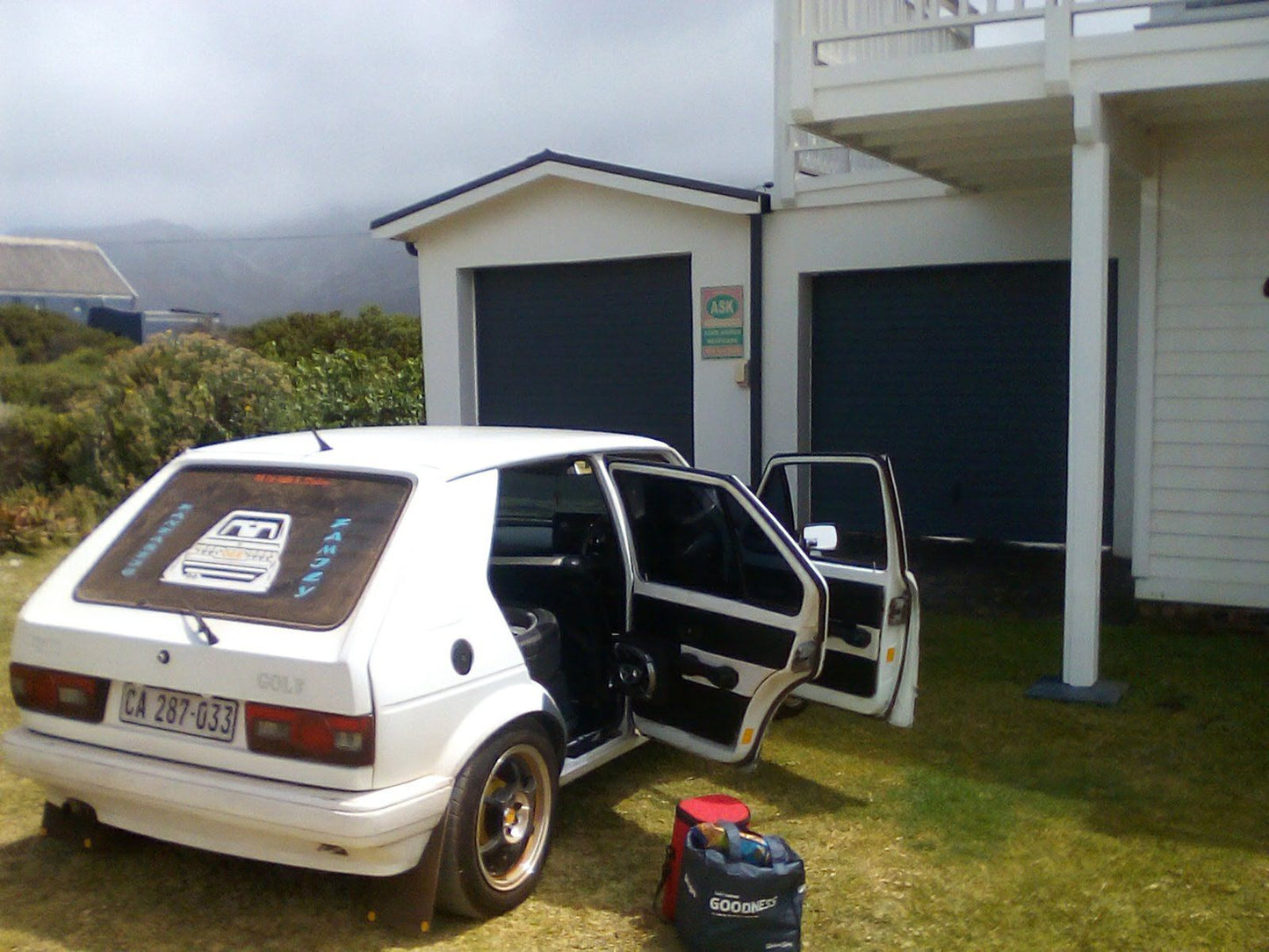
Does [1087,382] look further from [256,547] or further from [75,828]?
[75,828]

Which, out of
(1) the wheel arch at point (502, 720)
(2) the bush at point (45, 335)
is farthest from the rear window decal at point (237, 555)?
(2) the bush at point (45, 335)

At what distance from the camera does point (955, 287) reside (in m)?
10.3

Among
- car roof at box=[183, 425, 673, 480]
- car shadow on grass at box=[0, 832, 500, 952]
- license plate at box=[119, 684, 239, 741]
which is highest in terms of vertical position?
car roof at box=[183, 425, 673, 480]

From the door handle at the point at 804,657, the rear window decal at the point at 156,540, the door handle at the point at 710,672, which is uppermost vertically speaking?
the rear window decal at the point at 156,540

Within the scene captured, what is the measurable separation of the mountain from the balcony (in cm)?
4014

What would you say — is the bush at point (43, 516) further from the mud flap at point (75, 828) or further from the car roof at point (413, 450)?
the mud flap at point (75, 828)

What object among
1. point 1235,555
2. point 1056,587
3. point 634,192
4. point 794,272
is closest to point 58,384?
point 634,192

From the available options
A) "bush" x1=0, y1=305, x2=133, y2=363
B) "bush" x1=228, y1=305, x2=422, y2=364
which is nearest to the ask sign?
"bush" x1=0, y1=305, x2=133, y2=363

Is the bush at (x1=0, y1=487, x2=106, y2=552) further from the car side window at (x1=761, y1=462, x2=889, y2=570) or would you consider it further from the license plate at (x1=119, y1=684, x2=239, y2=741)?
the license plate at (x1=119, y1=684, x2=239, y2=741)

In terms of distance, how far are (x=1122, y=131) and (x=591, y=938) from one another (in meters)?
5.42

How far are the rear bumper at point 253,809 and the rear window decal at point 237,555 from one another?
1.84ft

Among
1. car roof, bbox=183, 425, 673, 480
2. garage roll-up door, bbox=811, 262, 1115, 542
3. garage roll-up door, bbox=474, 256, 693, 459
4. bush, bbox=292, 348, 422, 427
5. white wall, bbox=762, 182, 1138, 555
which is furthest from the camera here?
bush, bbox=292, 348, 422, 427

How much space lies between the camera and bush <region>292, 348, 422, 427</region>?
49.6ft

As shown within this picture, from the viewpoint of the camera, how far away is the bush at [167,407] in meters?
12.5
